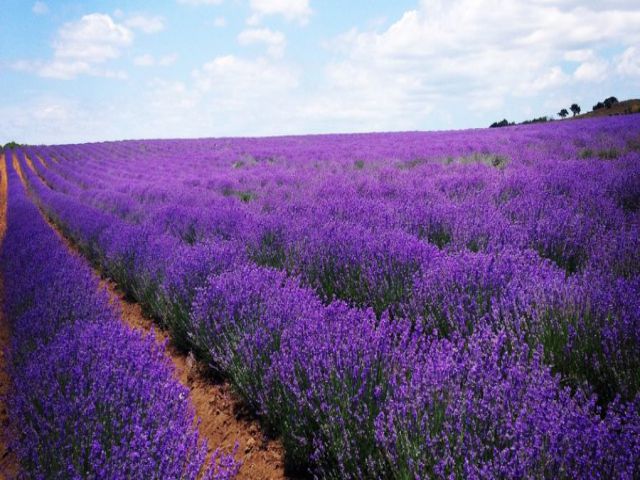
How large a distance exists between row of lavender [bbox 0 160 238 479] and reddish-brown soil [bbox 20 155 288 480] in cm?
15

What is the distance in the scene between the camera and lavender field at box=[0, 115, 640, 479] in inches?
57.9

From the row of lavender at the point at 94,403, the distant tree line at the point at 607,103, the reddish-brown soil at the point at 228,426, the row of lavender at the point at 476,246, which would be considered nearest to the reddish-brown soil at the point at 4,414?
the row of lavender at the point at 94,403

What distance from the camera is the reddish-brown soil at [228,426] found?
7.05 feet

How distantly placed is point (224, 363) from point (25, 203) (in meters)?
10.0

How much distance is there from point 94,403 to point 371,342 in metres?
1.26

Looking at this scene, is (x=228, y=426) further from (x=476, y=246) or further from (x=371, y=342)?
(x=476, y=246)

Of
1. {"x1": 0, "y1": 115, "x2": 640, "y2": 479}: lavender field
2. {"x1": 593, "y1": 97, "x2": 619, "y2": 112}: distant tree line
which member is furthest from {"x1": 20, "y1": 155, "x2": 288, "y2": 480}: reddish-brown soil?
{"x1": 593, "y1": 97, "x2": 619, "y2": 112}: distant tree line

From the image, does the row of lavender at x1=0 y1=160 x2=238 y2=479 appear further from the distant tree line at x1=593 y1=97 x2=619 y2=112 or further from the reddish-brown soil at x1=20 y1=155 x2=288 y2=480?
the distant tree line at x1=593 y1=97 x2=619 y2=112

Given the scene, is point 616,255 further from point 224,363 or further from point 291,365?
point 224,363

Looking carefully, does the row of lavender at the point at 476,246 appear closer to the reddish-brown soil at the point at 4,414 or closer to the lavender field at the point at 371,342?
the lavender field at the point at 371,342

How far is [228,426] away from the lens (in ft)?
8.30

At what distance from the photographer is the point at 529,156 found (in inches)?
302

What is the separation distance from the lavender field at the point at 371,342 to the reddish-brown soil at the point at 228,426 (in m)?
0.08

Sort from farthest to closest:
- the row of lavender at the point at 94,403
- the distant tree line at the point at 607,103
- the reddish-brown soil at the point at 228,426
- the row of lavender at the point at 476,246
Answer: the distant tree line at the point at 607,103
the reddish-brown soil at the point at 228,426
the row of lavender at the point at 476,246
the row of lavender at the point at 94,403
